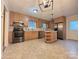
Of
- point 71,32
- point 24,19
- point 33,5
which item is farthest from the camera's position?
point 71,32

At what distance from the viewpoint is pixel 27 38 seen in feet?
26.2

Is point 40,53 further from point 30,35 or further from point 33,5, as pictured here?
point 30,35

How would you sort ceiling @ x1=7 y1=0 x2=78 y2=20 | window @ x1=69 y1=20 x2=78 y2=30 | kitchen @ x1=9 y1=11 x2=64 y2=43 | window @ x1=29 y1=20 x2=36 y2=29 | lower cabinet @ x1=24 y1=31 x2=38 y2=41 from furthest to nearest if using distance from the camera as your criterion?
window @ x1=69 y1=20 x2=78 y2=30
window @ x1=29 y1=20 x2=36 y2=29
lower cabinet @ x1=24 y1=31 x2=38 y2=41
kitchen @ x1=9 y1=11 x2=64 y2=43
ceiling @ x1=7 y1=0 x2=78 y2=20

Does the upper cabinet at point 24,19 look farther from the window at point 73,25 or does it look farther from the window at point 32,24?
the window at point 73,25

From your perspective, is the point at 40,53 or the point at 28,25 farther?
the point at 28,25

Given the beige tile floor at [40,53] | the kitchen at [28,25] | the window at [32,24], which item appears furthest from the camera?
the window at [32,24]

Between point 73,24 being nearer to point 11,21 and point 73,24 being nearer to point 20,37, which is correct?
point 20,37

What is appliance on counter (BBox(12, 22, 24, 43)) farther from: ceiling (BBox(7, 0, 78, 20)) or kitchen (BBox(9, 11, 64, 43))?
ceiling (BBox(7, 0, 78, 20))

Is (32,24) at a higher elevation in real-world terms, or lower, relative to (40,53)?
higher

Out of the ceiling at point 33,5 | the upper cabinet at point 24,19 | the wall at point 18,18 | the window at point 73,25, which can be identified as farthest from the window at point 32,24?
the window at point 73,25

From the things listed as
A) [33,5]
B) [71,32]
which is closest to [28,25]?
[33,5]

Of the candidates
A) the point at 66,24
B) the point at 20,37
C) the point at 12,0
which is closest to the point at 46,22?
the point at 66,24

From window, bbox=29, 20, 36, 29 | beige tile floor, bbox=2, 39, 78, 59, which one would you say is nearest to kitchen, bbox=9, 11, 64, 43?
window, bbox=29, 20, 36, 29

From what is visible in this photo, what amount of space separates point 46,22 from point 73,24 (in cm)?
366
